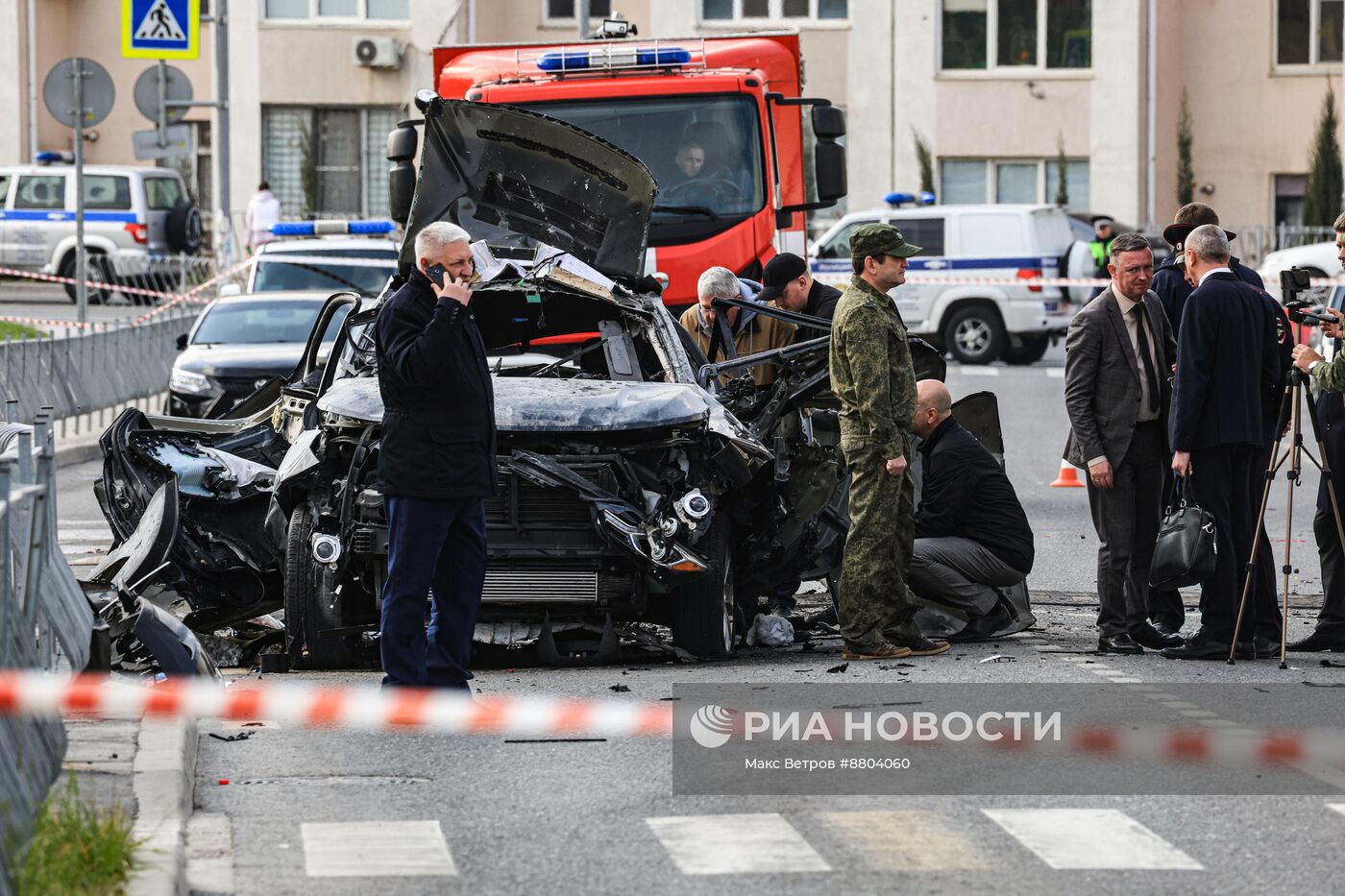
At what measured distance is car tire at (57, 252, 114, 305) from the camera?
114 ft

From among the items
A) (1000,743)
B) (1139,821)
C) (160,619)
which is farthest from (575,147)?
(1139,821)

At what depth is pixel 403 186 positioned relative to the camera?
16.0 meters

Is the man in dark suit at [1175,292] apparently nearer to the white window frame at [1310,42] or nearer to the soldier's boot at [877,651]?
the soldier's boot at [877,651]

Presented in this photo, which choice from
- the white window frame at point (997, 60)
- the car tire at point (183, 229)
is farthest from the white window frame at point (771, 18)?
the car tire at point (183, 229)

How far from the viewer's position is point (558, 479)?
8.83 metres

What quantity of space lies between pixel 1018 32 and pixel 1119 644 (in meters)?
31.9

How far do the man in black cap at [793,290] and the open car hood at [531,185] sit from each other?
2.39 feet

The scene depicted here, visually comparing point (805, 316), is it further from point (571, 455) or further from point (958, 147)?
point (958, 147)

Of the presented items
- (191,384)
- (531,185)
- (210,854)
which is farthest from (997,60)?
(210,854)

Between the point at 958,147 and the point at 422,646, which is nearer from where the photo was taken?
the point at 422,646

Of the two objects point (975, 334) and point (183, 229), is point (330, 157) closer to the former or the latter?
point (183, 229)

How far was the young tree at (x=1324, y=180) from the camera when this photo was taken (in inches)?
1544

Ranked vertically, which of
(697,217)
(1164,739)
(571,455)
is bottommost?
(1164,739)

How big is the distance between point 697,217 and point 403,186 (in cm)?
215
